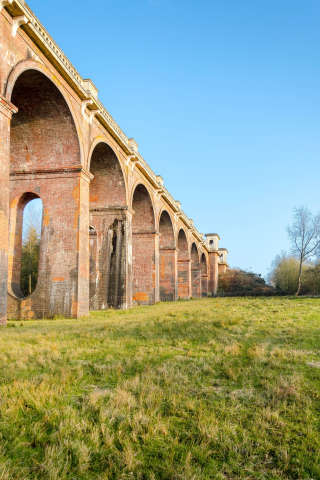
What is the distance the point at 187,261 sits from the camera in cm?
4153

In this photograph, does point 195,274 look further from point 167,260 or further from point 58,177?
point 58,177

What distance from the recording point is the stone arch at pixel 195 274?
48531 millimetres

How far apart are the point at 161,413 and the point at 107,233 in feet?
54.6

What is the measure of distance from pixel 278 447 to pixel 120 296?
16.6 meters

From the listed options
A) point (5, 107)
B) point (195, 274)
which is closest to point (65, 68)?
point (5, 107)

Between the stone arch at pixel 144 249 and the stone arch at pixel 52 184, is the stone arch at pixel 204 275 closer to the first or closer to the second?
the stone arch at pixel 144 249

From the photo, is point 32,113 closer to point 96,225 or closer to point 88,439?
point 96,225

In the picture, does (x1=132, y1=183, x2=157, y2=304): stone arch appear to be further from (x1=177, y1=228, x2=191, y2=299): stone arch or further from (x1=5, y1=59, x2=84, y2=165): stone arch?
(x1=177, y1=228, x2=191, y2=299): stone arch

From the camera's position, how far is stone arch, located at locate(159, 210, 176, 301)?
105 ft

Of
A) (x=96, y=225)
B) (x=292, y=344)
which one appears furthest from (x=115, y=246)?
(x=292, y=344)

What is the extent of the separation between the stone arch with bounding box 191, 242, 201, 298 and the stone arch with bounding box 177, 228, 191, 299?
Answer: 6.14 m

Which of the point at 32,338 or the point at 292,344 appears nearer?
the point at 292,344

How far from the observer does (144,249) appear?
85.0 feet

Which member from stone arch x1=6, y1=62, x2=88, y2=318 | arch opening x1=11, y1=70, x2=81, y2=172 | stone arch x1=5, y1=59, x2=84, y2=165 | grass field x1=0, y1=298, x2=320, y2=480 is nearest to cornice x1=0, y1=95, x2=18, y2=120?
stone arch x1=5, y1=59, x2=84, y2=165
